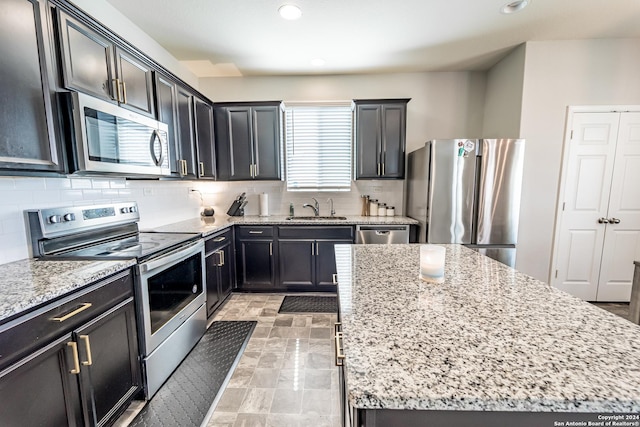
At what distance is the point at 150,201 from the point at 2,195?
1163mm

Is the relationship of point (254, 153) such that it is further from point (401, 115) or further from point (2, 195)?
point (2, 195)

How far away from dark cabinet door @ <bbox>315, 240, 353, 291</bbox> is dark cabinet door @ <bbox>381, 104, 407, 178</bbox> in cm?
107

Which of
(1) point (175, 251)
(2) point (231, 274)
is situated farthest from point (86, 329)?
(2) point (231, 274)

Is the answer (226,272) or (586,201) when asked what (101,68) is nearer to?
(226,272)

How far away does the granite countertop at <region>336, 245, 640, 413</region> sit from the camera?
0.53 metres

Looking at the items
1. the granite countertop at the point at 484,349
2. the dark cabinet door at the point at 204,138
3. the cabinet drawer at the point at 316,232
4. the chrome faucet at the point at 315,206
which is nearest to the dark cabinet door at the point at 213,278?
the cabinet drawer at the point at 316,232

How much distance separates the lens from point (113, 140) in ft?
5.50

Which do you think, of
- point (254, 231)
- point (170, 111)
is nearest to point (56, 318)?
point (170, 111)

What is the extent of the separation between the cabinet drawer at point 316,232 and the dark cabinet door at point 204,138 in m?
1.09

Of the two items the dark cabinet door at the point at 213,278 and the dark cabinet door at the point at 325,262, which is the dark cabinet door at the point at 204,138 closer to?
the dark cabinet door at the point at 213,278

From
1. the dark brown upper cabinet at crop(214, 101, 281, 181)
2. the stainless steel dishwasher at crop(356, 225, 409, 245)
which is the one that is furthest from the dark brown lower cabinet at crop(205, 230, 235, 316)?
the stainless steel dishwasher at crop(356, 225, 409, 245)

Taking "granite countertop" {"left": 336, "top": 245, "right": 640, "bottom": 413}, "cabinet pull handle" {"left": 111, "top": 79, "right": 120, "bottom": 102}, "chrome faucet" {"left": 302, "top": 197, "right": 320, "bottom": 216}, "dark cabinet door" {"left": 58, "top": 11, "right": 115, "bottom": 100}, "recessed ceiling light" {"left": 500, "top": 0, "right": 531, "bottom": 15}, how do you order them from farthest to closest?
"chrome faucet" {"left": 302, "top": 197, "right": 320, "bottom": 216}
"recessed ceiling light" {"left": 500, "top": 0, "right": 531, "bottom": 15}
"cabinet pull handle" {"left": 111, "top": 79, "right": 120, "bottom": 102}
"dark cabinet door" {"left": 58, "top": 11, "right": 115, "bottom": 100}
"granite countertop" {"left": 336, "top": 245, "right": 640, "bottom": 413}

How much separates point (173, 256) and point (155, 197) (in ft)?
3.71

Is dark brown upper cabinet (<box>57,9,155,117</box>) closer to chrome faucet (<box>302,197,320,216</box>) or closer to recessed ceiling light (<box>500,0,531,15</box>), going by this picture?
chrome faucet (<box>302,197,320,216</box>)
